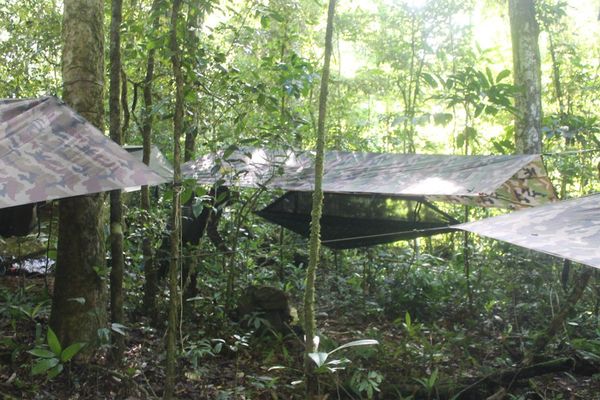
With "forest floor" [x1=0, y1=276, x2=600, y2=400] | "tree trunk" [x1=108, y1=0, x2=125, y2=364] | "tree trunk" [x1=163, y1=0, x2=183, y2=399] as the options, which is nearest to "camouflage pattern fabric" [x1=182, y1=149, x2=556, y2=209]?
"tree trunk" [x1=163, y1=0, x2=183, y2=399]

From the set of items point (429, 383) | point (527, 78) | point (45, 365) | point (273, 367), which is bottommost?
point (429, 383)

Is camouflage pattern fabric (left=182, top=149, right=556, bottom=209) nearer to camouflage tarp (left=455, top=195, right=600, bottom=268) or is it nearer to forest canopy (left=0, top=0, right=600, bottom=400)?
forest canopy (left=0, top=0, right=600, bottom=400)

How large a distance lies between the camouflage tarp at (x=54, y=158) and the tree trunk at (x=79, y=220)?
18 centimetres

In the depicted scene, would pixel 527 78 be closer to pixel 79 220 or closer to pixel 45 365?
pixel 79 220

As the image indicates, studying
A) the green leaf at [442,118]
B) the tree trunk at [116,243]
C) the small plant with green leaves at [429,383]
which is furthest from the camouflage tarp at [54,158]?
the green leaf at [442,118]

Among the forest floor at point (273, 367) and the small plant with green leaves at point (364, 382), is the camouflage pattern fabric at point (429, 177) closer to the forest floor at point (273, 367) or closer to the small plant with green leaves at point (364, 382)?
the forest floor at point (273, 367)

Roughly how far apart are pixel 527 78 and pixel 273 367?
11.4ft

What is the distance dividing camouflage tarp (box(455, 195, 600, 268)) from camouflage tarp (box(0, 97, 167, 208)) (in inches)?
57.6

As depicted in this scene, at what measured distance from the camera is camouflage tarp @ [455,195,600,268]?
5.71 feet

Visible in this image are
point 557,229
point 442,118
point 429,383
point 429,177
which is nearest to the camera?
point 557,229

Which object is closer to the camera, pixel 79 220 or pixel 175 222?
pixel 175 222

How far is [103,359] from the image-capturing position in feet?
9.34

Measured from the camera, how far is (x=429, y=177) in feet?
11.8

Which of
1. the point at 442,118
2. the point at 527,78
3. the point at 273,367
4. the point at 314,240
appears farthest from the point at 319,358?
the point at 527,78
